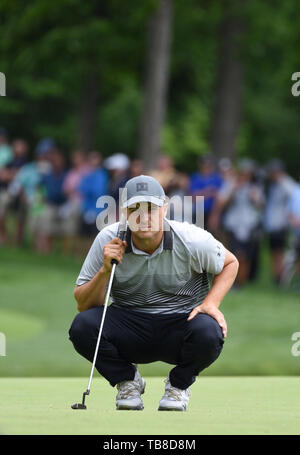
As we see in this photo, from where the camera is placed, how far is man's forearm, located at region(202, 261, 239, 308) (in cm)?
652

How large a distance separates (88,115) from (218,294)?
2180 centimetres

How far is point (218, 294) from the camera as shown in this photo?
257 inches

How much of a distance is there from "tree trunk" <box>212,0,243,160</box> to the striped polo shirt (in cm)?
1880

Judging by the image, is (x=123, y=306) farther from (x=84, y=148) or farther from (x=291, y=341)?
(x=84, y=148)

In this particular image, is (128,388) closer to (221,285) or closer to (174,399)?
(174,399)

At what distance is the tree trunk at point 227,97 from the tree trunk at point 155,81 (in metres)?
4.46

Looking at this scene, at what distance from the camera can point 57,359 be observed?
1246cm

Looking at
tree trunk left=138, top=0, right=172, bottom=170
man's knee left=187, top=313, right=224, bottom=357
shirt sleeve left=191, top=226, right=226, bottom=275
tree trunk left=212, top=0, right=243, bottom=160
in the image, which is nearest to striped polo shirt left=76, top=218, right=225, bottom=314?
shirt sleeve left=191, top=226, right=226, bottom=275

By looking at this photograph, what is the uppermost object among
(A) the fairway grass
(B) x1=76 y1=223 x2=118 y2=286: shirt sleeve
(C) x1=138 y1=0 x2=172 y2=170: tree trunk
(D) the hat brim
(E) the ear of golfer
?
(C) x1=138 y1=0 x2=172 y2=170: tree trunk

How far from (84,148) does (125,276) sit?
21.3m

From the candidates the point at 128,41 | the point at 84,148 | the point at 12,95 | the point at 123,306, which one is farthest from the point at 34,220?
the point at 12,95

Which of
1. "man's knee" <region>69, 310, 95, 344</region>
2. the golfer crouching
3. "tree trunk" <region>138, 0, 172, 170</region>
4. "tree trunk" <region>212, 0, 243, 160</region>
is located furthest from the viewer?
"tree trunk" <region>212, 0, 243, 160</region>

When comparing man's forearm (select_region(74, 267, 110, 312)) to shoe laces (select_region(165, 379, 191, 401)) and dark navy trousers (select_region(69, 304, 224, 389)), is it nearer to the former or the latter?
dark navy trousers (select_region(69, 304, 224, 389))

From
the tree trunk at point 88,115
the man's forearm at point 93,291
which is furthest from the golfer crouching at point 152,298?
the tree trunk at point 88,115
